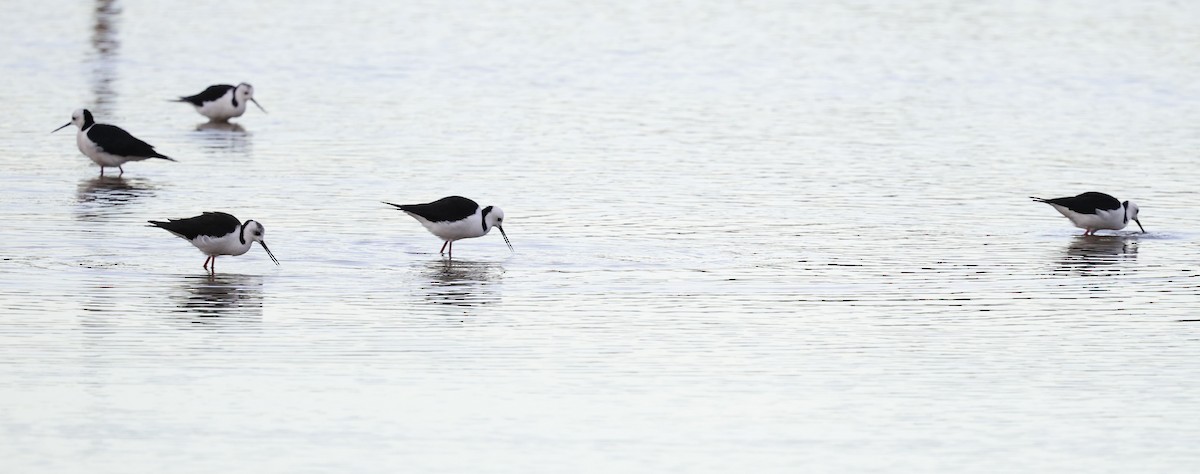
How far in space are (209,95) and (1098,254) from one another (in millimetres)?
15163

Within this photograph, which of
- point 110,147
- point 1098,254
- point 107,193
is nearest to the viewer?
point 1098,254

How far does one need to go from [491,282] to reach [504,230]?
2661 millimetres

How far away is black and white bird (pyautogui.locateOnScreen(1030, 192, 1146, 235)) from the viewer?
63.1ft

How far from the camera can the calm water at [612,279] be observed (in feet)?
36.3

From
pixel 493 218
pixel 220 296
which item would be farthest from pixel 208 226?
pixel 493 218

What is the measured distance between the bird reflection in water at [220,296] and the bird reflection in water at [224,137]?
30.8ft

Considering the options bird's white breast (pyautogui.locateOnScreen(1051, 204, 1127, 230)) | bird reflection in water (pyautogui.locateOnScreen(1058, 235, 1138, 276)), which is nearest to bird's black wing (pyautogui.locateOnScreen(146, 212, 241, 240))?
bird reflection in water (pyautogui.locateOnScreen(1058, 235, 1138, 276))

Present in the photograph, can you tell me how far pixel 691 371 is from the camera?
12.7 metres

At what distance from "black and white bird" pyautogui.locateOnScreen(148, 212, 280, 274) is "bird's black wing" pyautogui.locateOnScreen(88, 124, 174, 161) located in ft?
21.6

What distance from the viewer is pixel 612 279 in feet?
52.4

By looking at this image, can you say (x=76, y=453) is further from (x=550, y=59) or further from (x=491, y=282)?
(x=550, y=59)

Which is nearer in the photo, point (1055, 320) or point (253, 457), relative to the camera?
point (253, 457)

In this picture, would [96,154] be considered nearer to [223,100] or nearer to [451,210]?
[223,100]

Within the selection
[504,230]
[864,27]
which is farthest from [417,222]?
[864,27]
